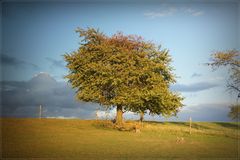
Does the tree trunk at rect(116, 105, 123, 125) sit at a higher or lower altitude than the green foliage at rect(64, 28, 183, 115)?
lower

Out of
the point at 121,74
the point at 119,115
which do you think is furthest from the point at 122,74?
the point at 119,115

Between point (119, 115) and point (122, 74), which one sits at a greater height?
point (122, 74)

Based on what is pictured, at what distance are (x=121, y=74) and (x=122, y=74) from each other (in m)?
0.08

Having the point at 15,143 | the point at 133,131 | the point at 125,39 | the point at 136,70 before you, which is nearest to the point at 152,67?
the point at 136,70

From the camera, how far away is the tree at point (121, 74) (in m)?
24.3

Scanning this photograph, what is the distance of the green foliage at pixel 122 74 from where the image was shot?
2428 centimetres

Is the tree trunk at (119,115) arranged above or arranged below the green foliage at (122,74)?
below

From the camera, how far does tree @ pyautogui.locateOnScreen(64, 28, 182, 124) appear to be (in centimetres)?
2428

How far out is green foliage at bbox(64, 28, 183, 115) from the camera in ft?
79.7

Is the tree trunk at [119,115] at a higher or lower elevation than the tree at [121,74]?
lower

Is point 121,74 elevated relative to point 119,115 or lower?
elevated

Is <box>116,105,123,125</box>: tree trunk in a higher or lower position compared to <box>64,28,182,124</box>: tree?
lower

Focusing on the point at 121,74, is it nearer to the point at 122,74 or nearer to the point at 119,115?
the point at 122,74

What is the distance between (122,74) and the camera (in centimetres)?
2431
